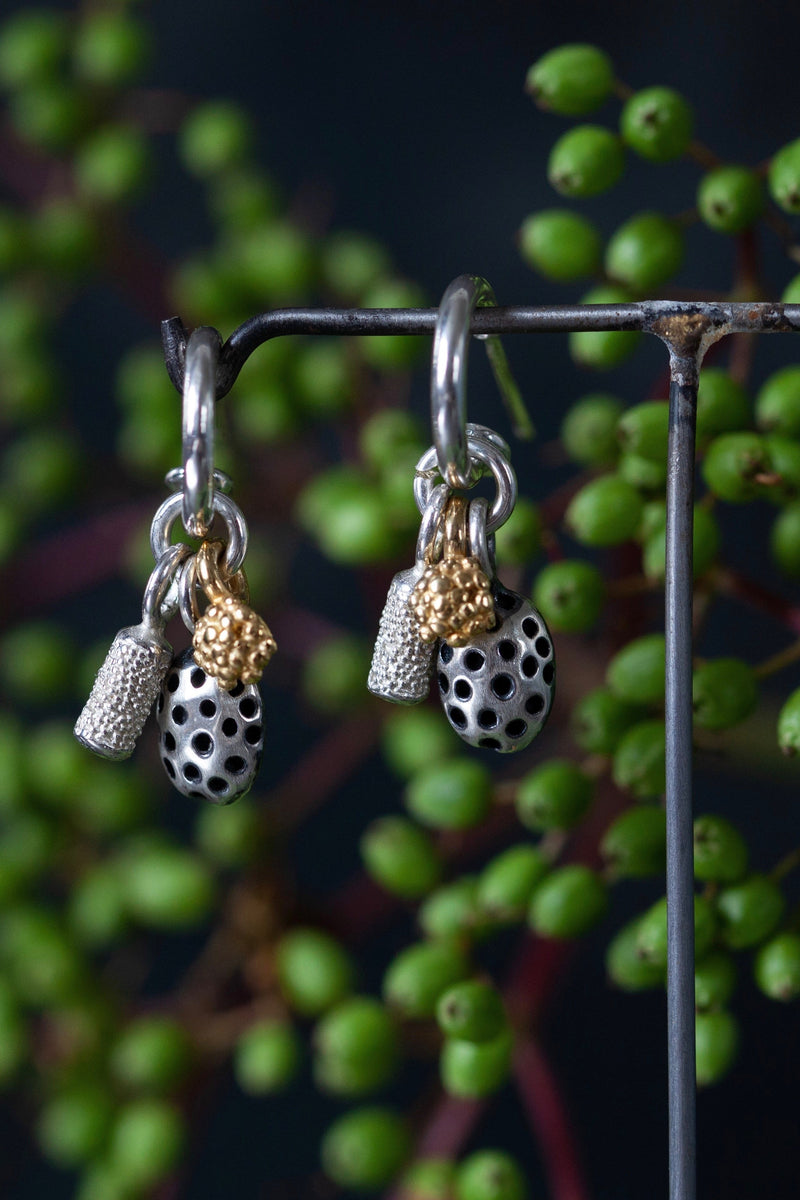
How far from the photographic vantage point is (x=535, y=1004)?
532 millimetres

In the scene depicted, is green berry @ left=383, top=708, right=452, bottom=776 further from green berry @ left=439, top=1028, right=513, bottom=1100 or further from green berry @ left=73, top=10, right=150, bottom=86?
green berry @ left=73, top=10, right=150, bottom=86

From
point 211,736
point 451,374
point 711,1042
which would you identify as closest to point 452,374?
point 451,374

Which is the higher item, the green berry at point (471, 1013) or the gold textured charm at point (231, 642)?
the gold textured charm at point (231, 642)

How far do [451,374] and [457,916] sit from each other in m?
0.23

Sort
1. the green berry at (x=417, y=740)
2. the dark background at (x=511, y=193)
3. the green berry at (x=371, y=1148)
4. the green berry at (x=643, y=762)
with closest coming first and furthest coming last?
the green berry at (x=643, y=762) → the green berry at (x=371, y=1148) → the green berry at (x=417, y=740) → the dark background at (x=511, y=193)

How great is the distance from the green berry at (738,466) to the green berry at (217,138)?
1.13ft

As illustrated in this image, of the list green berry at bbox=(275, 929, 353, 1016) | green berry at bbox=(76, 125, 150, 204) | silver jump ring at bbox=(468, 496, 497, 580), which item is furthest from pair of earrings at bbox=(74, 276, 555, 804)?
green berry at bbox=(76, 125, 150, 204)

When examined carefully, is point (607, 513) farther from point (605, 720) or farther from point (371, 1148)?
point (371, 1148)

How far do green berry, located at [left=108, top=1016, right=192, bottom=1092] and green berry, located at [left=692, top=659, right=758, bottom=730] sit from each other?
0.93 feet

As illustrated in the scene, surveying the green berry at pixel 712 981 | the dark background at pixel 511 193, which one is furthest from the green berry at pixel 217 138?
the green berry at pixel 712 981

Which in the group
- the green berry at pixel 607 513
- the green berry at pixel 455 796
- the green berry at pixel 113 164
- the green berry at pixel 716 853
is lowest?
the green berry at pixel 716 853

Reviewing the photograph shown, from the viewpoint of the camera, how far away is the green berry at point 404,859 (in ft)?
1.61

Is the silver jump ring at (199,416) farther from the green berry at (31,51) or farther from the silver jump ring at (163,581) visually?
the green berry at (31,51)

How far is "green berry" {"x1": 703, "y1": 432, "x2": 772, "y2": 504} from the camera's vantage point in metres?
0.38
